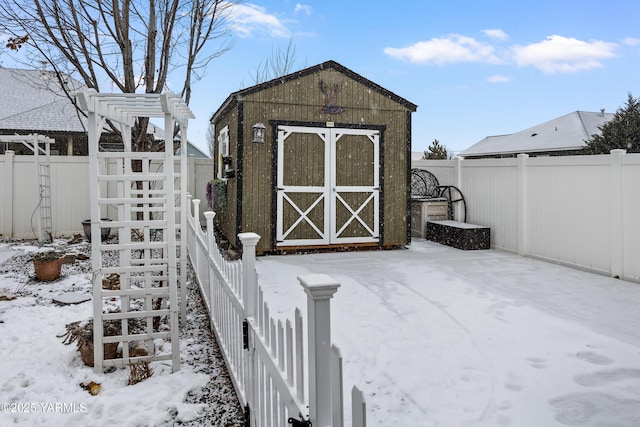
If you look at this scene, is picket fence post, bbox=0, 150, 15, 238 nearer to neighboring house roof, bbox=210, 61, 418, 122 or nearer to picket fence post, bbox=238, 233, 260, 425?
neighboring house roof, bbox=210, 61, 418, 122

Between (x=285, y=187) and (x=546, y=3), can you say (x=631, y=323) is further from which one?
(x=546, y=3)

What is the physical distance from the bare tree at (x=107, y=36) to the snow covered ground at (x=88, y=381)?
5.41 metres

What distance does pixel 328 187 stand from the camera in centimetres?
732

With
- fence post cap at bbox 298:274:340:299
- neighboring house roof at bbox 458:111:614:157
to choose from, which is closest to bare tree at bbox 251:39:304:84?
neighboring house roof at bbox 458:111:614:157

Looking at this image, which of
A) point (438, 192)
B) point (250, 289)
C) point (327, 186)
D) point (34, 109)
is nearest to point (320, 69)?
point (327, 186)

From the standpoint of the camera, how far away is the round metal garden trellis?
8664 millimetres

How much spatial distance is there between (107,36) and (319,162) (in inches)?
198

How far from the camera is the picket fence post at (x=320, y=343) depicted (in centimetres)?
121

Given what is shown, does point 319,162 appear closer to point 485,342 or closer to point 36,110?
point 485,342

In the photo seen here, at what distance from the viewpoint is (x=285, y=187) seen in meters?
7.11

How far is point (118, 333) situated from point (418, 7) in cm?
1112

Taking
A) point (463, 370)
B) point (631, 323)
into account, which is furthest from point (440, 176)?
point (463, 370)

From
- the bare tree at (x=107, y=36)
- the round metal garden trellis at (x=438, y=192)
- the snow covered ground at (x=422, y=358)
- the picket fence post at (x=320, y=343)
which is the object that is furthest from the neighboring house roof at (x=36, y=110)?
the picket fence post at (x=320, y=343)

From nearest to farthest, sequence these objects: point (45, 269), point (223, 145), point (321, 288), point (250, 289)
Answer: point (321, 288), point (250, 289), point (45, 269), point (223, 145)
